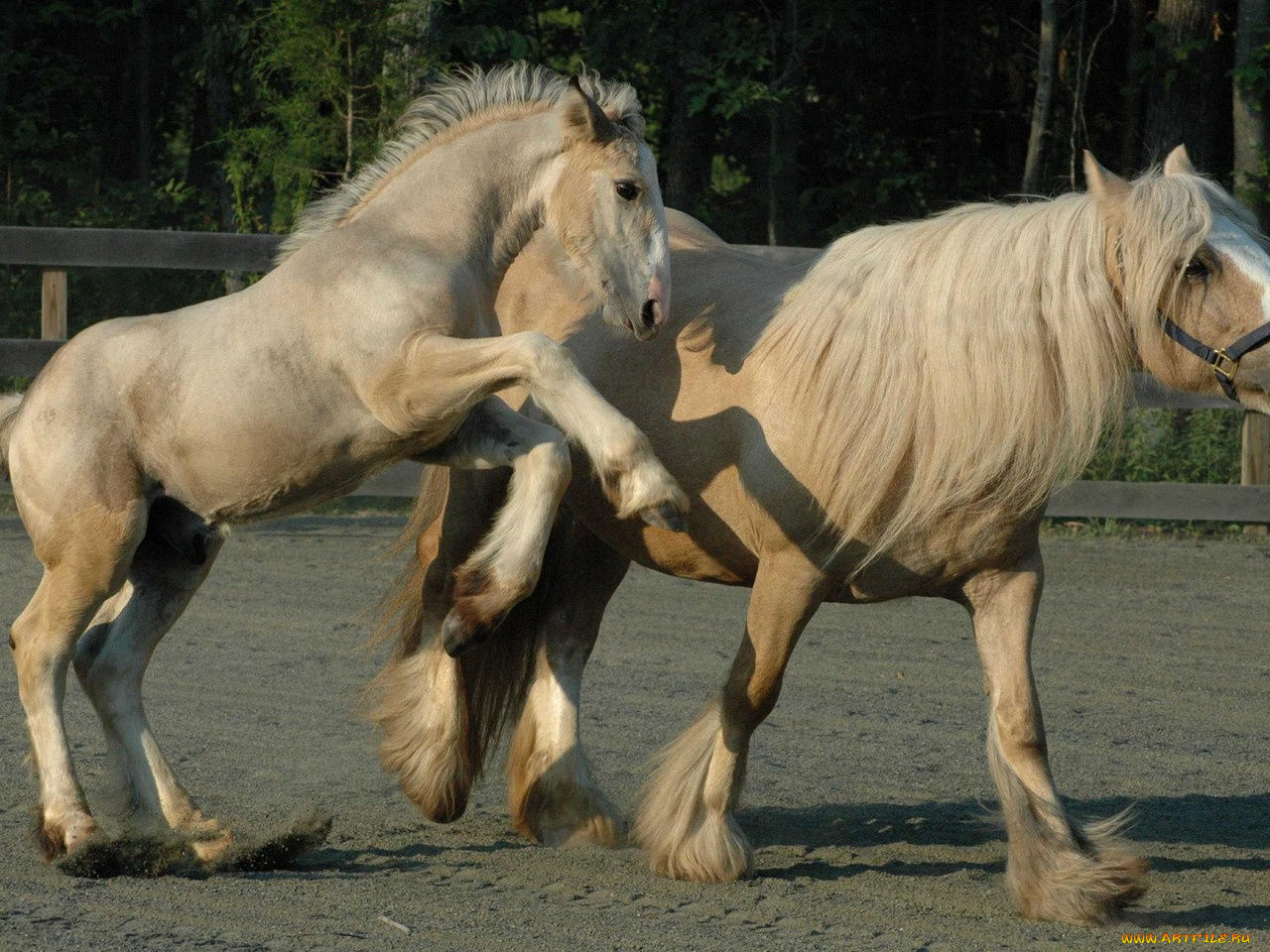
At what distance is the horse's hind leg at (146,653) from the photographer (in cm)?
406

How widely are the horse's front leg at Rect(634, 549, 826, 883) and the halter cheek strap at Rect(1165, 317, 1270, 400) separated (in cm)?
103

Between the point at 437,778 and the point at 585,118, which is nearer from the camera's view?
the point at 585,118

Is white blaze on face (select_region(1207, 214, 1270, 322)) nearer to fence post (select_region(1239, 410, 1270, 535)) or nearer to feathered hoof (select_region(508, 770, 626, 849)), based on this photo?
feathered hoof (select_region(508, 770, 626, 849))

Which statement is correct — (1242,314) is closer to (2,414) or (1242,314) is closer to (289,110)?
(2,414)

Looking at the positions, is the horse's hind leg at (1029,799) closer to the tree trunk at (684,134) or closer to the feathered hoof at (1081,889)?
the feathered hoof at (1081,889)

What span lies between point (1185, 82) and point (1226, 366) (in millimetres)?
9696

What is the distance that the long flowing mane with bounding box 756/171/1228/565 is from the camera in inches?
148

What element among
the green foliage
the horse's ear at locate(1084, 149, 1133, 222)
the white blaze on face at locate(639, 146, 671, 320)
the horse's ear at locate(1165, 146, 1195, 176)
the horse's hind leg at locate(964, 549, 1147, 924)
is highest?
the horse's ear at locate(1165, 146, 1195, 176)

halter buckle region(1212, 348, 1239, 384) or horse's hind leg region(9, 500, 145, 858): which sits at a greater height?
halter buckle region(1212, 348, 1239, 384)

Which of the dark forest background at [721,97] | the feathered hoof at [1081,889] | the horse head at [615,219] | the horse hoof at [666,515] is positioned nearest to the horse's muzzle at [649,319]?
the horse head at [615,219]

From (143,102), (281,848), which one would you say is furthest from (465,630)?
(143,102)

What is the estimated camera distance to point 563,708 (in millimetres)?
4605

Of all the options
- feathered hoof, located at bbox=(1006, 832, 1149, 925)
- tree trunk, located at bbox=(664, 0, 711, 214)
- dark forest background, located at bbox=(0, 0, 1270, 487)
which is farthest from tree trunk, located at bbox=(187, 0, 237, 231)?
feathered hoof, located at bbox=(1006, 832, 1149, 925)

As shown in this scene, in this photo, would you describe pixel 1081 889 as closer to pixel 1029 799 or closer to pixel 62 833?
pixel 1029 799
